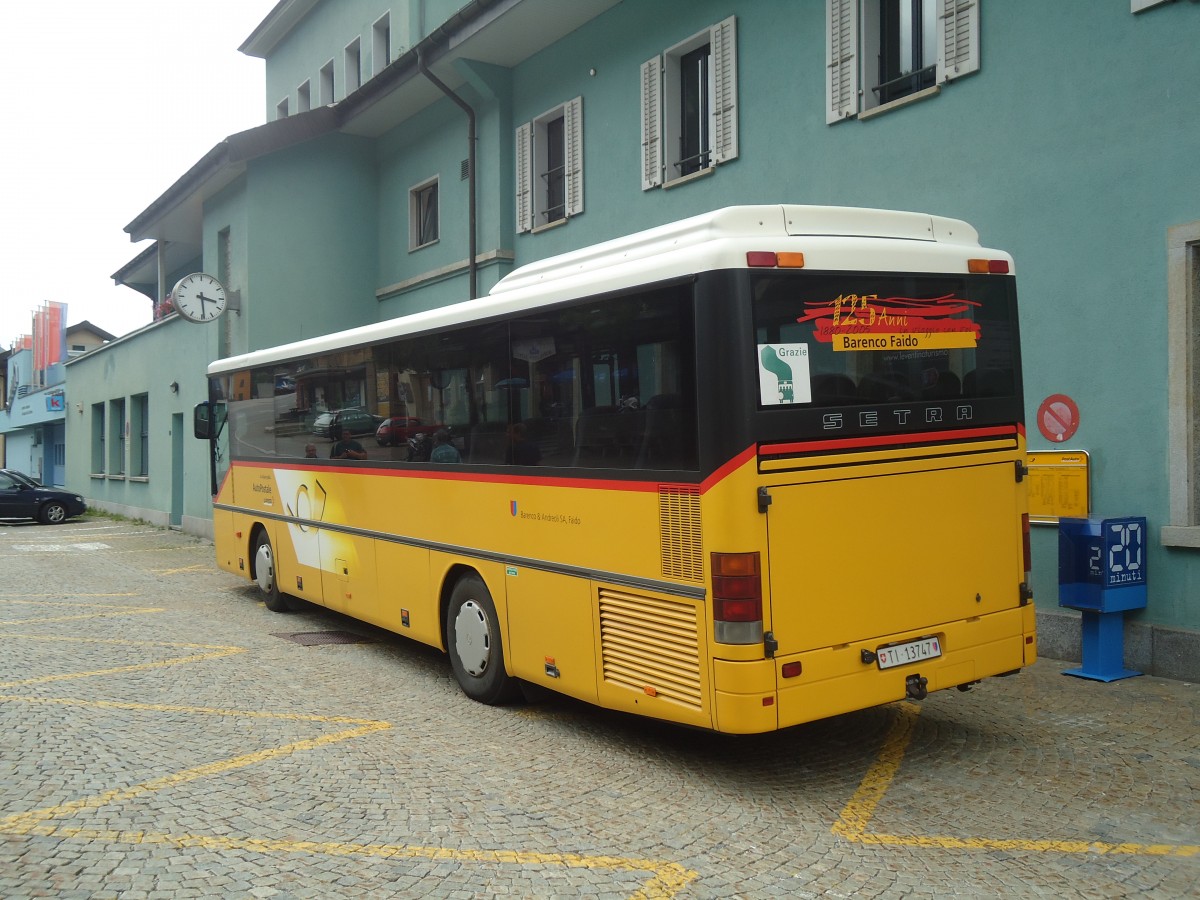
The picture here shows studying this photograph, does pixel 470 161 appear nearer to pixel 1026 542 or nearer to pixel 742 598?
pixel 1026 542

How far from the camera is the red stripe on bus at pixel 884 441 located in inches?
208

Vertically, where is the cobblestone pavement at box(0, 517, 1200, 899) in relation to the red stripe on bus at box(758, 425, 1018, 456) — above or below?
below

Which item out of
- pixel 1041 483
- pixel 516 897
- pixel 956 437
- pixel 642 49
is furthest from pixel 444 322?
pixel 642 49

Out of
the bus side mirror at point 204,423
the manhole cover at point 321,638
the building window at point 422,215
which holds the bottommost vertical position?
the manhole cover at point 321,638

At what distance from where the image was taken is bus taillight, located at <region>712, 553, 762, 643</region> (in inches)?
203

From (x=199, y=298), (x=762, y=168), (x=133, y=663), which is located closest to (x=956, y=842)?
(x=133, y=663)

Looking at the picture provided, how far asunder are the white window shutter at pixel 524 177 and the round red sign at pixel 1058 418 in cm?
937

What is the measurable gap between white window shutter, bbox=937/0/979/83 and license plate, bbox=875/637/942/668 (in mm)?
5864

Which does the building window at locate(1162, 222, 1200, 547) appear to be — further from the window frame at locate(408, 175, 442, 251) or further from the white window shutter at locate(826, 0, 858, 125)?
the window frame at locate(408, 175, 442, 251)

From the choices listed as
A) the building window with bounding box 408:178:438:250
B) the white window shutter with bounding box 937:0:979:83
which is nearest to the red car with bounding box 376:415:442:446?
the white window shutter with bounding box 937:0:979:83

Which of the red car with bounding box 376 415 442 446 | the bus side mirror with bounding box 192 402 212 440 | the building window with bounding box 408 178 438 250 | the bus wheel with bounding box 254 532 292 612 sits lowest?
the bus wheel with bounding box 254 532 292 612

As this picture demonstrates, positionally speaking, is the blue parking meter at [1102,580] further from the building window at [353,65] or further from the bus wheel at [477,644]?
the building window at [353,65]

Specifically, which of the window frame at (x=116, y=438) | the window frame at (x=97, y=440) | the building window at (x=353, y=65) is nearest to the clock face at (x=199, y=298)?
the building window at (x=353, y=65)

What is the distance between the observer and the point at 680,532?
5.45 meters
